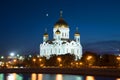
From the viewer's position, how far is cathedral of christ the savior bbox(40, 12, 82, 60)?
374 feet

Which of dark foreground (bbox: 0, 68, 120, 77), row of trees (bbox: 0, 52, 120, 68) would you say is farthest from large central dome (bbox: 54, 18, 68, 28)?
dark foreground (bbox: 0, 68, 120, 77)

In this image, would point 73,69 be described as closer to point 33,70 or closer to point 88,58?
point 33,70

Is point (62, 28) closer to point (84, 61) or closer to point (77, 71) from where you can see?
point (84, 61)

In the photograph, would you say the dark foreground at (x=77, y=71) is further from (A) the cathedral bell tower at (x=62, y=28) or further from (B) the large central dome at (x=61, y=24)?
(B) the large central dome at (x=61, y=24)

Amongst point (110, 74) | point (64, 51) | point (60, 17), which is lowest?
point (110, 74)

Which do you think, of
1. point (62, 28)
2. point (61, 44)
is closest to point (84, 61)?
point (61, 44)

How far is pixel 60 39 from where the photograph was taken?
116500mm

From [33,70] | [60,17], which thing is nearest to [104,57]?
[33,70]

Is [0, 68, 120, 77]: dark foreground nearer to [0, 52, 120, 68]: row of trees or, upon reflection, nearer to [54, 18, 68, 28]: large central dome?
[0, 52, 120, 68]: row of trees

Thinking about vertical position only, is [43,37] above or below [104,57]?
above

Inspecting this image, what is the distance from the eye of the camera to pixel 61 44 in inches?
4486

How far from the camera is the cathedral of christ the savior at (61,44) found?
374 feet

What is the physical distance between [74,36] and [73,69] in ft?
198

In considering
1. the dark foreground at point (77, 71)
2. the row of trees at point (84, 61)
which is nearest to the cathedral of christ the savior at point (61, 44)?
the row of trees at point (84, 61)
